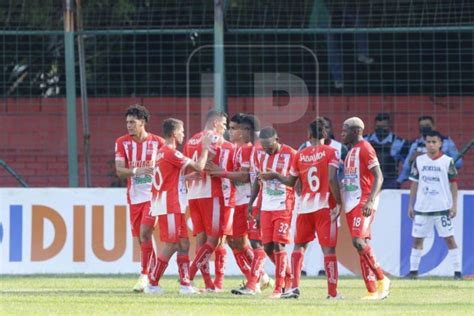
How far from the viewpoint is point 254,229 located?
15.7 metres

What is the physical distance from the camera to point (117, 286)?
16.5 meters

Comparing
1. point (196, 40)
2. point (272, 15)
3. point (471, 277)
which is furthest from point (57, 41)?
point (471, 277)

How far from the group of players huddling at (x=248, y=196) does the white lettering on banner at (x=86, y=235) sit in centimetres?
310

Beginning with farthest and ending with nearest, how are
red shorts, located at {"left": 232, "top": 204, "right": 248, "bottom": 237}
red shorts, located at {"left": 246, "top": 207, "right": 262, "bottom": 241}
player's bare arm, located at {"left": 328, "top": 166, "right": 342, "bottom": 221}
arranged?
red shorts, located at {"left": 232, "top": 204, "right": 248, "bottom": 237}, red shorts, located at {"left": 246, "top": 207, "right": 262, "bottom": 241}, player's bare arm, located at {"left": 328, "top": 166, "right": 342, "bottom": 221}

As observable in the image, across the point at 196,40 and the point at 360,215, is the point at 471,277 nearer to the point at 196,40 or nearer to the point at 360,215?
the point at 360,215

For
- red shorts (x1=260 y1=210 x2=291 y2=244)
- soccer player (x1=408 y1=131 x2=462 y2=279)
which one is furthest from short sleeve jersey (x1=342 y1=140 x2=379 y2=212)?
soccer player (x1=408 y1=131 x2=462 y2=279)

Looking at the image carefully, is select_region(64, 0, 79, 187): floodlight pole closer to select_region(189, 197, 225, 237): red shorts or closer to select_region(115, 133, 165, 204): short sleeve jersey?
select_region(115, 133, 165, 204): short sleeve jersey

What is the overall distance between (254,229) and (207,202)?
2.14ft

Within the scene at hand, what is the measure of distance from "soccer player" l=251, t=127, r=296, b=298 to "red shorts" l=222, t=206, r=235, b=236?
728 mm

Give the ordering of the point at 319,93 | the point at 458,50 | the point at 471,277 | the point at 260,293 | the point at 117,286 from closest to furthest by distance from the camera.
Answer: the point at 260,293 < the point at 117,286 < the point at 471,277 < the point at 458,50 < the point at 319,93

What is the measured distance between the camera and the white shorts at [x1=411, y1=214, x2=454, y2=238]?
1861 centimetres

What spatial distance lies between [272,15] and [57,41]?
4.16 meters

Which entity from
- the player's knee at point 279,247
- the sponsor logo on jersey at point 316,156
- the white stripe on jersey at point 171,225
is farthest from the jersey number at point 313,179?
the white stripe on jersey at point 171,225

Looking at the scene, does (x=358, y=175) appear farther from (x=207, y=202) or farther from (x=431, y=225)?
(x=431, y=225)
